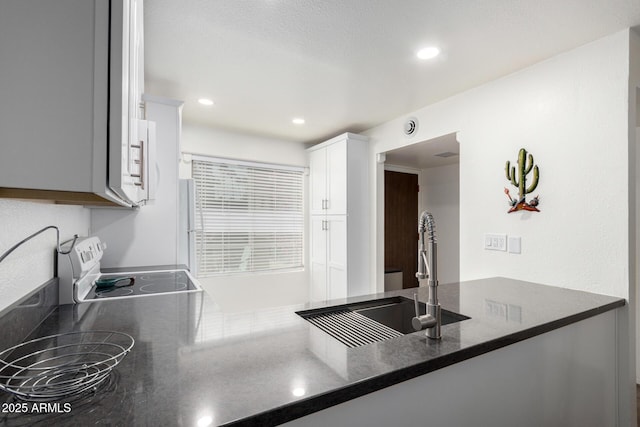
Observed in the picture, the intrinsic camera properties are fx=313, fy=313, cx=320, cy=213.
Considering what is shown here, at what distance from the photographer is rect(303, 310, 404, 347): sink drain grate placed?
1121 mm

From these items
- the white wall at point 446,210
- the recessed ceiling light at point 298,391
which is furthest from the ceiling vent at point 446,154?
the recessed ceiling light at point 298,391

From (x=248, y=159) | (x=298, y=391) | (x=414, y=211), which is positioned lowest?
(x=298, y=391)

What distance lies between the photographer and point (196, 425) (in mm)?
580

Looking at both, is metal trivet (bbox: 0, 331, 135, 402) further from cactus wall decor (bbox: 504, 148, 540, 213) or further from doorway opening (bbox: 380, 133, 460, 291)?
doorway opening (bbox: 380, 133, 460, 291)

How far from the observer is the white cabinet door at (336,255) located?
3.45 meters

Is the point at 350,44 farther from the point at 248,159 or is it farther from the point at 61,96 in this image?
the point at 248,159

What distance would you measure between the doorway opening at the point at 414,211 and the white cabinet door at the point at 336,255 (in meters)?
0.90

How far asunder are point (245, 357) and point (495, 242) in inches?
82.4

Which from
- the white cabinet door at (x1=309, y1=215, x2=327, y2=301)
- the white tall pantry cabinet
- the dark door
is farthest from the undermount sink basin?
the dark door

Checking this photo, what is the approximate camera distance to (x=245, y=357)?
858mm

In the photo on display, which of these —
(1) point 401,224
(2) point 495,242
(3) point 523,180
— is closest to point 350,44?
(3) point 523,180

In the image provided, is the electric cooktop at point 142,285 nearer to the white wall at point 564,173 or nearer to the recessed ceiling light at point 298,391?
the recessed ceiling light at point 298,391

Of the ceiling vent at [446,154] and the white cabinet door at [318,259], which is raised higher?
the ceiling vent at [446,154]

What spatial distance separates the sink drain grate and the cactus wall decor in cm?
147
